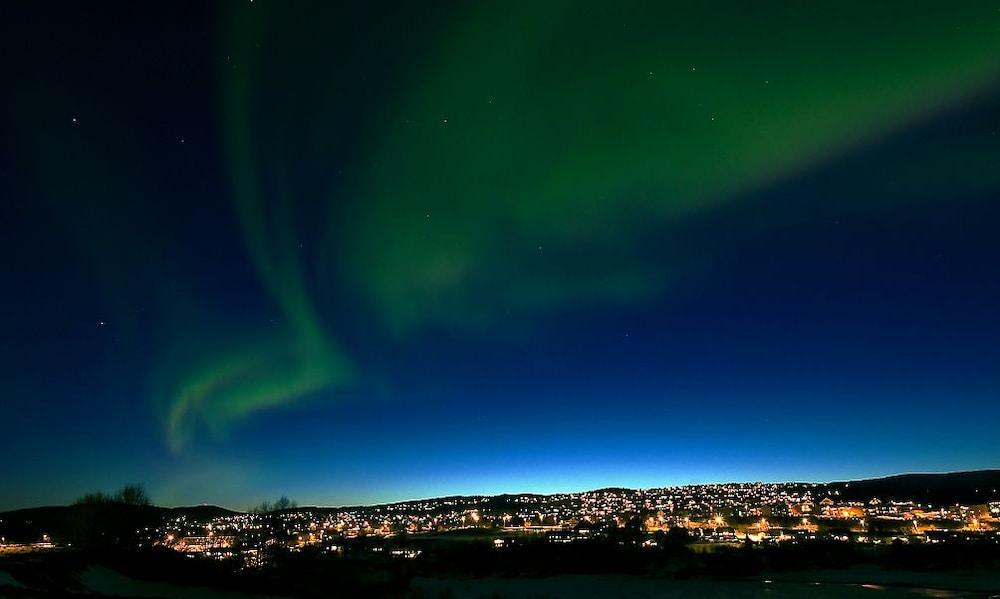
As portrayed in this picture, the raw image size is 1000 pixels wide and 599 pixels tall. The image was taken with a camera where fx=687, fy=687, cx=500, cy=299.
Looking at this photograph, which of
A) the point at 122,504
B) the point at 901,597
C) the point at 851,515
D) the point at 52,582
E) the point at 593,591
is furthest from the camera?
the point at 851,515

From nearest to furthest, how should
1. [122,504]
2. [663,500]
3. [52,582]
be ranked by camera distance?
1. [52,582]
2. [122,504]
3. [663,500]

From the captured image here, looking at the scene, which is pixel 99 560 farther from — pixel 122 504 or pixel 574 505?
pixel 574 505

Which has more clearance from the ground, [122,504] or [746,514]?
[122,504]

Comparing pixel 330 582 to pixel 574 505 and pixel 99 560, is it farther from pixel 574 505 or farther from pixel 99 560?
pixel 574 505

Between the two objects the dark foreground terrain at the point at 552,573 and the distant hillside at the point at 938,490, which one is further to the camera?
the distant hillside at the point at 938,490

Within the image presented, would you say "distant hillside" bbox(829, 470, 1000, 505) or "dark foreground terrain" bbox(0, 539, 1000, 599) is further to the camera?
"distant hillside" bbox(829, 470, 1000, 505)

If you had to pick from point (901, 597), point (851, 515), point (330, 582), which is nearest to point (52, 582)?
point (330, 582)

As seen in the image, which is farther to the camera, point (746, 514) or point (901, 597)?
point (746, 514)

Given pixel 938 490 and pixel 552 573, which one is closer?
pixel 552 573

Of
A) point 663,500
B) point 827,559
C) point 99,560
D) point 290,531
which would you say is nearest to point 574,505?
point 663,500
